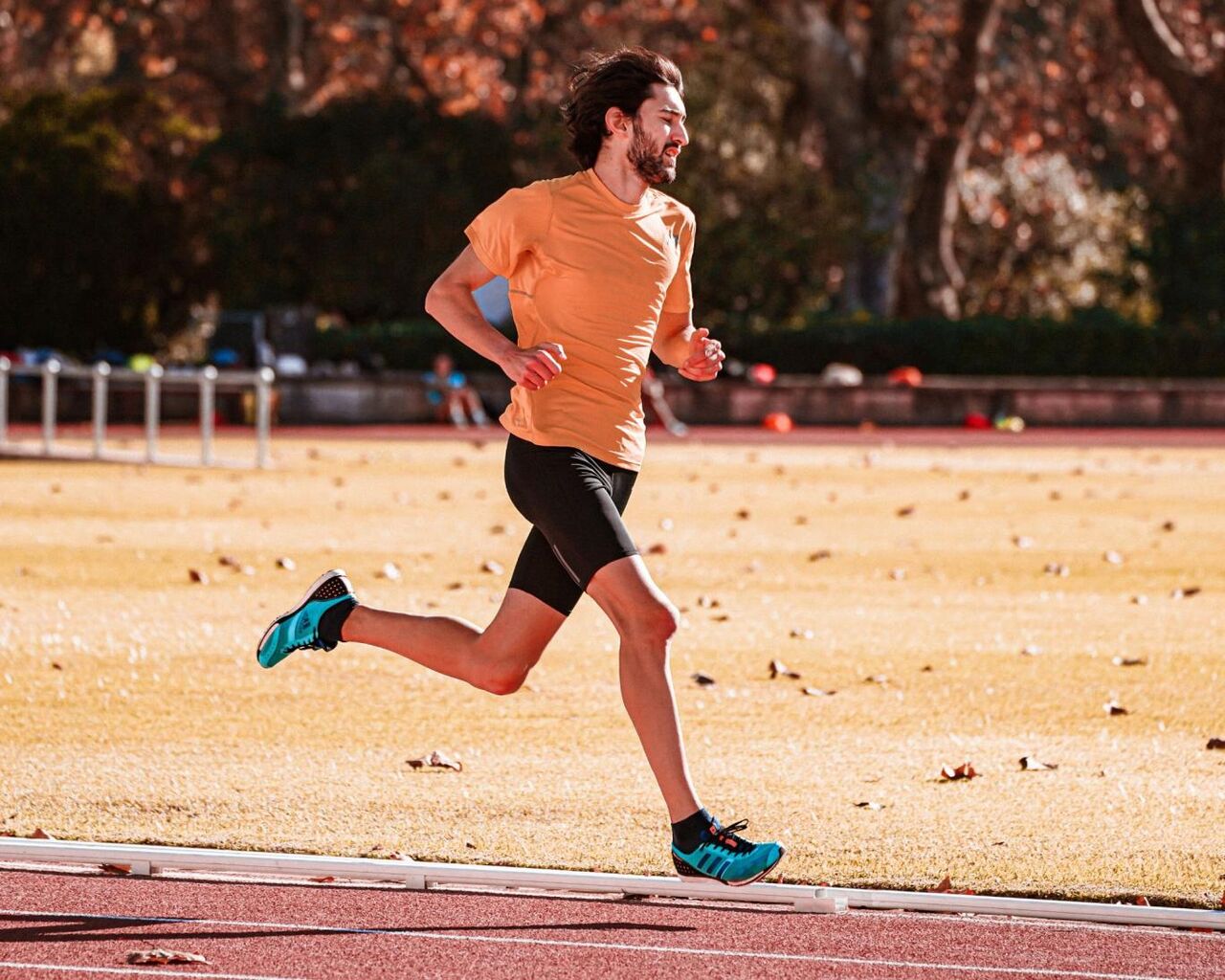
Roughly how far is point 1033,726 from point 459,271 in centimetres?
342

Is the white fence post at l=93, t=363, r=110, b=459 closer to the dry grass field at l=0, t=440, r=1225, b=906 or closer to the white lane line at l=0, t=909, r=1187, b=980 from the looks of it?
the dry grass field at l=0, t=440, r=1225, b=906

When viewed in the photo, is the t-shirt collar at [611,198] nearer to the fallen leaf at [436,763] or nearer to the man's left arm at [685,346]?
the man's left arm at [685,346]

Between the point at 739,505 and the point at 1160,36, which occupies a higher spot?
the point at 1160,36

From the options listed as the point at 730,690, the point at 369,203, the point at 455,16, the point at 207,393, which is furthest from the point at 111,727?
the point at 455,16

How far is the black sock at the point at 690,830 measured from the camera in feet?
17.2

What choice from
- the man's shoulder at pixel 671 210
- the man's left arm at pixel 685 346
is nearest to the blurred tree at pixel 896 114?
the man's left arm at pixel 685 346

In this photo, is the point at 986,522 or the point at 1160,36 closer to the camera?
the point at 986,522

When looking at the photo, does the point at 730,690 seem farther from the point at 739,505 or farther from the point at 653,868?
the point at 739,505

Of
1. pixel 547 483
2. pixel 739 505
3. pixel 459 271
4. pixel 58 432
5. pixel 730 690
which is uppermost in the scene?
pixel 459 271

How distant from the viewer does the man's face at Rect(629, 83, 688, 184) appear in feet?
17.9

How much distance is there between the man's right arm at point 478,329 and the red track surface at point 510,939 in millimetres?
1189

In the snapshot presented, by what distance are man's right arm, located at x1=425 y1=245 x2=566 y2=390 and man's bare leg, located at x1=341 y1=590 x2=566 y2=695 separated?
1.93 feet

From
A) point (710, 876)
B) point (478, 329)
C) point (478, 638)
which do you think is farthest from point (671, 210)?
point (710, 876)

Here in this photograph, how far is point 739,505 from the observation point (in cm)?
1897
